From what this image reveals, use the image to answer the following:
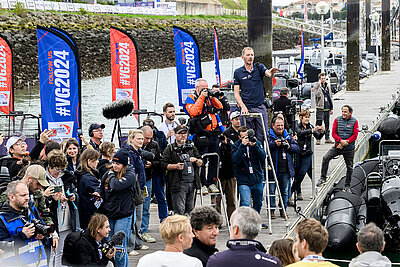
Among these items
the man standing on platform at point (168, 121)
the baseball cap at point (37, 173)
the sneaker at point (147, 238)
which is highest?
the man standing on platform at point (168, 121)

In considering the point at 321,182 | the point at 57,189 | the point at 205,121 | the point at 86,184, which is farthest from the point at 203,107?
the point at 321,182

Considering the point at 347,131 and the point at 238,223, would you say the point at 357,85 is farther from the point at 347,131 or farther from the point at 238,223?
the point at 238,223

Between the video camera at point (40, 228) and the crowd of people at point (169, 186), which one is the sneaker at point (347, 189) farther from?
the video camera at point (40, 228)

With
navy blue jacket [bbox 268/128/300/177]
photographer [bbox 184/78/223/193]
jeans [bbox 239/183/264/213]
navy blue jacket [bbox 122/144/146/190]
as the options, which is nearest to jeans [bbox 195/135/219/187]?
photographer [bbox 184/78/223/193]

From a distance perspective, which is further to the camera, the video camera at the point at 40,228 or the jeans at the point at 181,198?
the jeans at the point at 181,198

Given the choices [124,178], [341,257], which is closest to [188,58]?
[341,257]

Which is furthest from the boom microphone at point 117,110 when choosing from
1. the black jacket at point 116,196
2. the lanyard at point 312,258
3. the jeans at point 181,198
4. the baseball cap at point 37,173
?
the lanyard at point 312,258

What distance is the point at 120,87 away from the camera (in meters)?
14.1

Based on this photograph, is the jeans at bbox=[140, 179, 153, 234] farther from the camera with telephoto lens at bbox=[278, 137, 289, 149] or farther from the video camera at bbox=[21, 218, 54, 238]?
the video camera at bbox=[21, 218, 54, 238]

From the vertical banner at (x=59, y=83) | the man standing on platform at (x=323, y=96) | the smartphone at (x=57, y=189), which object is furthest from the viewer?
the man standing on platform at (x=323, y=96)

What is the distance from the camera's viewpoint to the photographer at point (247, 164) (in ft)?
30.7

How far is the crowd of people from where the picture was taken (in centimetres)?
501

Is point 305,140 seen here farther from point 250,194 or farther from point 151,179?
point 151,179

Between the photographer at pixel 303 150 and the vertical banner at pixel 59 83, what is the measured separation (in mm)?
3822
